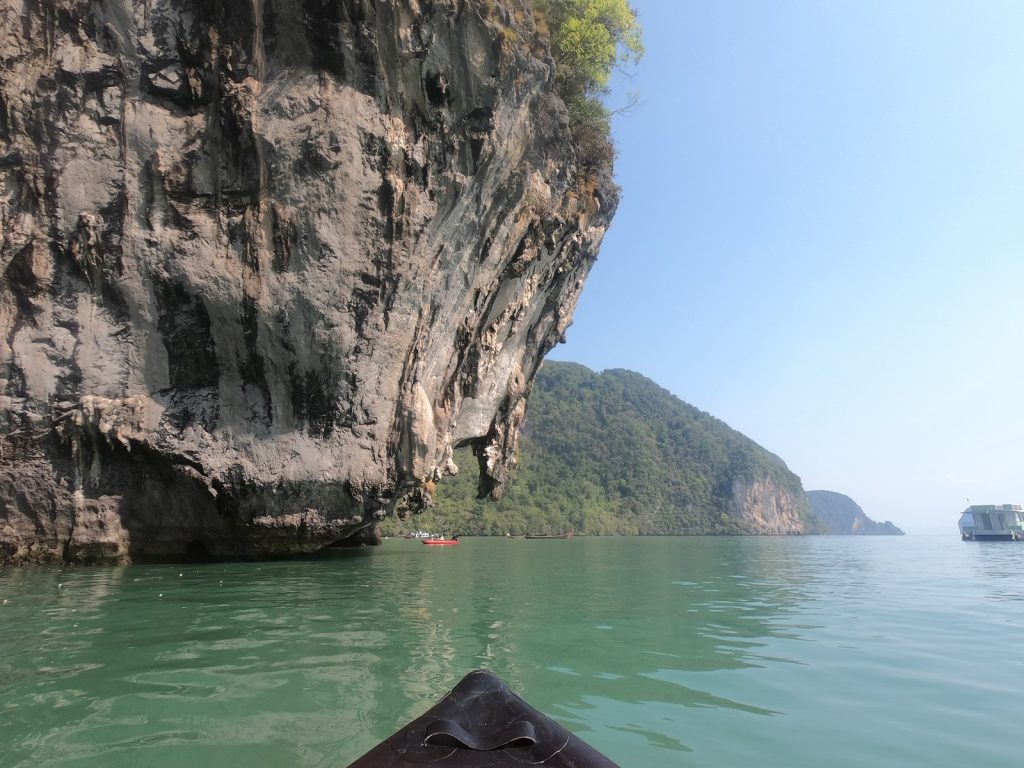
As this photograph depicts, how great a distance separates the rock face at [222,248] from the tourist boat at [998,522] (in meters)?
57.3

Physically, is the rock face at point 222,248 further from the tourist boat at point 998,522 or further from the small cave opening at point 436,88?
the tourist boat at point 998,522

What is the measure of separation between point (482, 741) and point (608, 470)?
102 meters

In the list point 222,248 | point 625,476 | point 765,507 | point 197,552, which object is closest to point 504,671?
point 222,248

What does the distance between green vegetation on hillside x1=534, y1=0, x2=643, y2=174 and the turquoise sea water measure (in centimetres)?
1440

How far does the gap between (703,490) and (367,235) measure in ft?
343

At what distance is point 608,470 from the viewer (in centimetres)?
10238

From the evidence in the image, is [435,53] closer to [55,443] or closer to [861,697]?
[55,443]

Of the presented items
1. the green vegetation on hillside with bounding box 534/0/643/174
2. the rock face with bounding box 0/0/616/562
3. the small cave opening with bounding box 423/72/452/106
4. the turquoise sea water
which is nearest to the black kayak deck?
the turquoise sea water

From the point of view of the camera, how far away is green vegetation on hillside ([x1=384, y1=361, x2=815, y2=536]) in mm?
73625

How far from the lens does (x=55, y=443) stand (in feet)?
42.2

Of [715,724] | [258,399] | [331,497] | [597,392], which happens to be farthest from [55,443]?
[597,392]

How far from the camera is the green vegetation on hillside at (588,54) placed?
59.4 feet

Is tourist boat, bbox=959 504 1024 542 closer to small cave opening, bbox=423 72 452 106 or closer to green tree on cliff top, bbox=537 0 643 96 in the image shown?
green tree on cliff top, bbox=537 0 643 96

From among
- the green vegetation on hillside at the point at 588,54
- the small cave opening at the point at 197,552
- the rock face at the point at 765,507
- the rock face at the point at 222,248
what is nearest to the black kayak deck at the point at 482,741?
the rock face at the point at 222,248
